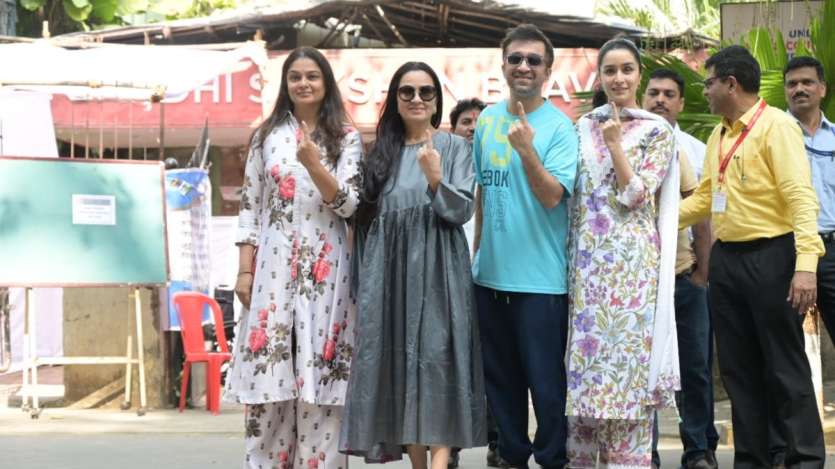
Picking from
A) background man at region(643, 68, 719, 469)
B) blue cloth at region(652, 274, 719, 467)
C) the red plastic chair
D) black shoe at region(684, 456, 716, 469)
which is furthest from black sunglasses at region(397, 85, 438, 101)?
the red plastic chair

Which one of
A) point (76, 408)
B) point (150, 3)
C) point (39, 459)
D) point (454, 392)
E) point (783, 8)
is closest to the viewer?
point (454, 392)

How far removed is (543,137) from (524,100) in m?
0.19

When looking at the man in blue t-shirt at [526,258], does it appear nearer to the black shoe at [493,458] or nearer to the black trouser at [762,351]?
the black trouser at [762,351]

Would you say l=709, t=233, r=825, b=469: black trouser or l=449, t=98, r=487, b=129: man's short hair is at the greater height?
l=449, t=98, r=487, b=129: man's short hair

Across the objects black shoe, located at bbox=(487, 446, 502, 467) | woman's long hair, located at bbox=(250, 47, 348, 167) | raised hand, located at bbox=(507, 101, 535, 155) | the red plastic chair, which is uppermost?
woman's long hair, located at bbox=(250, 47, 348, 167)

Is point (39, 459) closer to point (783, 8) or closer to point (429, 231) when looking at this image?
point (429, 231)

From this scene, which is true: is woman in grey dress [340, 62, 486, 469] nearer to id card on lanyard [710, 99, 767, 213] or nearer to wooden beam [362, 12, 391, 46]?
id card on lanyard [710, 99, 767, 213]

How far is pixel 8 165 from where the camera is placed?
9.88m

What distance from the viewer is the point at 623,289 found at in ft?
18.6

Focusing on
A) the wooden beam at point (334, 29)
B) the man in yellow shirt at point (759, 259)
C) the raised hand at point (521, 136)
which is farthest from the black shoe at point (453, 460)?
the wooden beam at point (334, 29)

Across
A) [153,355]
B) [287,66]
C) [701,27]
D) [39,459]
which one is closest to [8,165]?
[153,355]

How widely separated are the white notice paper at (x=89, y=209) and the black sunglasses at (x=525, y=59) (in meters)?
5.06

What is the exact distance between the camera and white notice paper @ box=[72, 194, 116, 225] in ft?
32.9

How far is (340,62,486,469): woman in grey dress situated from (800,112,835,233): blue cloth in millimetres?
1977
